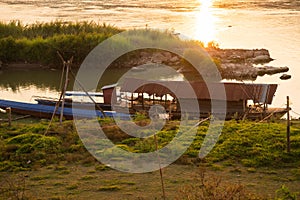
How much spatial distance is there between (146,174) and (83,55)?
1636 cm

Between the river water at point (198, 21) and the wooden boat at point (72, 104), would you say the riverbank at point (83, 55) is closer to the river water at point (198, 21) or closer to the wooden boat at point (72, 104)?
the river water at point (198, 21)

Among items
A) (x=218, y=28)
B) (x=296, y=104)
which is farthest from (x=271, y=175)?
(x=218, y=28)

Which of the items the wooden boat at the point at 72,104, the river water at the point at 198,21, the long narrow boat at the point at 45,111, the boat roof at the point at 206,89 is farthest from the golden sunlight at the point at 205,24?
the long narrow boat at the point at 45,111

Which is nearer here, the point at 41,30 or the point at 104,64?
the point at 104,64

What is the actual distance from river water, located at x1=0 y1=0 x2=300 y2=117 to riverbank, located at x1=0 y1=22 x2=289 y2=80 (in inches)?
31.7

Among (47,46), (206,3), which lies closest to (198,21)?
(206,3)

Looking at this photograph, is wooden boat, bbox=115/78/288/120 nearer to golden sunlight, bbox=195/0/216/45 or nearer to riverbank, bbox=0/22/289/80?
riverbank, bbox=0/22/289/80

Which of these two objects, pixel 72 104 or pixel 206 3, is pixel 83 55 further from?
pixel 206 3

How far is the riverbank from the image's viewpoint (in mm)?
22094

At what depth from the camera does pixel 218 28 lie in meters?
32.2

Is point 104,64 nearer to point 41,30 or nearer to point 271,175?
point 41,30

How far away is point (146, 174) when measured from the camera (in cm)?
754

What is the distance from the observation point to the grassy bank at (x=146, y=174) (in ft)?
22.6

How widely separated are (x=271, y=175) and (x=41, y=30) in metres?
19.8
